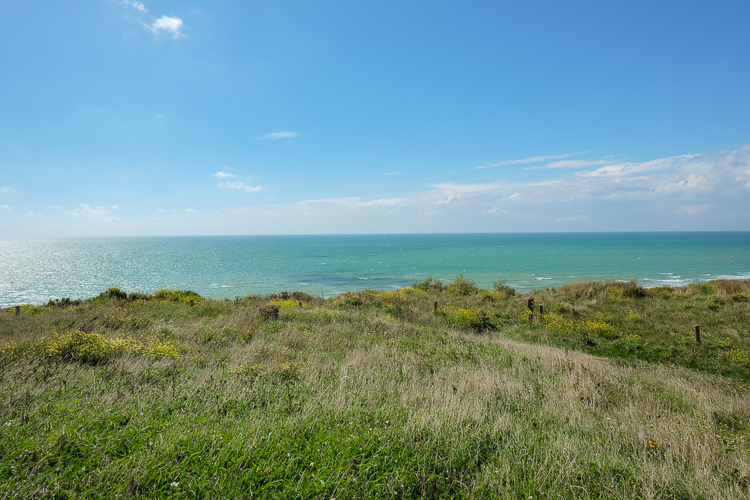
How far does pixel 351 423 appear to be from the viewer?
4.31 m

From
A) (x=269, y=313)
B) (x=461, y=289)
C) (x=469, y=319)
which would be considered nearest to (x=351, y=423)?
(x=269, y=313)

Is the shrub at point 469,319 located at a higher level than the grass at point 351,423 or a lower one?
lower

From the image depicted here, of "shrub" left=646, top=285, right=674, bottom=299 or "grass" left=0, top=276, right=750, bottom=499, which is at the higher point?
"grass" left=0, top=276, right=750, bottom=499

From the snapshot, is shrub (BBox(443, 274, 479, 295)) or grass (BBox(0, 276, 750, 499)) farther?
shrub (BBox(443, 274, 479, 295))

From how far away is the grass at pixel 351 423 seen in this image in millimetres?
3281

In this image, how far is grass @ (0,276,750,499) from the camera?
10.8ft

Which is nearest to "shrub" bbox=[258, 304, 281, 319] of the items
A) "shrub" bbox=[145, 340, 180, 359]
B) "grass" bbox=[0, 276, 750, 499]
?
"grass" bbox=[0, 276, 750, 499]

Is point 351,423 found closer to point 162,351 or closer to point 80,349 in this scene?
point 162,351

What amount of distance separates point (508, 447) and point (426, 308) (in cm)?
1897

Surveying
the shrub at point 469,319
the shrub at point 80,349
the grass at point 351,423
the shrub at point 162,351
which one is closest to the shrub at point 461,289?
the shrub at point 469,319

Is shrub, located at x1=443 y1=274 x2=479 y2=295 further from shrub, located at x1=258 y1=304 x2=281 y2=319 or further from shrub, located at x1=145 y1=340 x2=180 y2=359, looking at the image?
shrub, located at x1=145 y1=340 x2=180 y2=359

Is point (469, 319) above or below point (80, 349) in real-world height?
below

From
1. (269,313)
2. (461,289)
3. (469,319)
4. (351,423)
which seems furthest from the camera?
(461,289)

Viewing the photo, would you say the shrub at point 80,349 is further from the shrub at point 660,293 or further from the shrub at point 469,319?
the shrub at point 660,293
